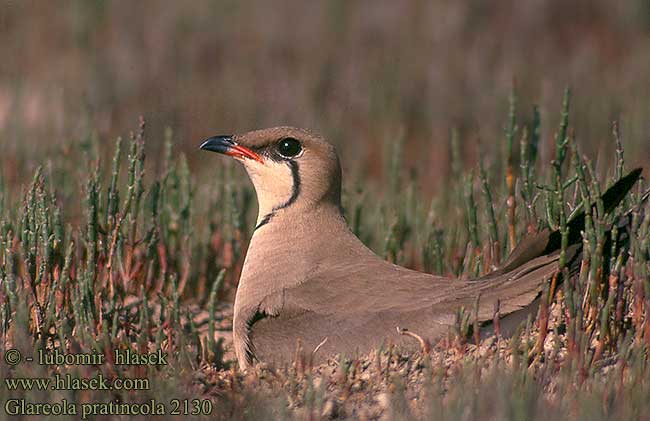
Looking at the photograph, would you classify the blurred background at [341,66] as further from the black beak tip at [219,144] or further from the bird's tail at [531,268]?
the bird's tail at [531,268]

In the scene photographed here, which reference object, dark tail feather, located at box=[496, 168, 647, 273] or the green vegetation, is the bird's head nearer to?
the green vegetation

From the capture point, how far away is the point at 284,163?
503 centimetres

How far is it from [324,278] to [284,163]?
72 centimetres

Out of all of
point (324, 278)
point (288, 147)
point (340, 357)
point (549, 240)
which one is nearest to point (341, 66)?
point (288, 147)

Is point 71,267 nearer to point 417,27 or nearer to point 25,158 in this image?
point 25,158

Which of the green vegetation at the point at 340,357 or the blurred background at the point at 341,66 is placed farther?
the blurred background at the point at 341,66

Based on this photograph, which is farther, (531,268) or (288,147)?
(288,147)

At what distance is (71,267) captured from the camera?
16.6ft

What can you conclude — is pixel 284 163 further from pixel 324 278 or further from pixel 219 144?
pixel 324 278

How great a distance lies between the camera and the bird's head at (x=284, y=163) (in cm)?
502

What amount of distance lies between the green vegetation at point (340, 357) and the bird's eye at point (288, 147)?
706mm

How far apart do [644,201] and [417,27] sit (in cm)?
845

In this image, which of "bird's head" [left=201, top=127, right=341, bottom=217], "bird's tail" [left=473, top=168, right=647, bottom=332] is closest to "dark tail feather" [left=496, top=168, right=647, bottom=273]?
"bird's tail" [left=473, top=168, right=647, bottom=332]

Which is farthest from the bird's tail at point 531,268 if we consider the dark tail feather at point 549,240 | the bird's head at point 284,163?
the bird's head at point 284,163
